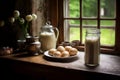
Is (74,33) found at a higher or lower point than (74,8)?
lower

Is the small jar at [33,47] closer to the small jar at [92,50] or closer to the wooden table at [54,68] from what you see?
the wooden table at [54,68]

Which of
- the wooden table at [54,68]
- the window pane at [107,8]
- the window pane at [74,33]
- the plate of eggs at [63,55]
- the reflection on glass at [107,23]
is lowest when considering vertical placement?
the wooden table at [54,68]

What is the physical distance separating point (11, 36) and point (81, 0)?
0.63 meters

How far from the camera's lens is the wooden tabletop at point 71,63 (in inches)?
44.3

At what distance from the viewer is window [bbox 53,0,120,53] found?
5.04 ft

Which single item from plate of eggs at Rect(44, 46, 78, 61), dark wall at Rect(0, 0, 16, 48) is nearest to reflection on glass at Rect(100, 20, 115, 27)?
plate of eggs at Rect(44, 46, 78, 61)

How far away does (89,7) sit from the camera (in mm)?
1604

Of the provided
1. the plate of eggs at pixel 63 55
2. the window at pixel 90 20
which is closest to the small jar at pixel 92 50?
the plate of eggs at pixel 63 55

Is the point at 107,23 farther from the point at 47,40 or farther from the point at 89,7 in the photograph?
the point at 47,40

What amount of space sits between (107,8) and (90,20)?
159 millimetres

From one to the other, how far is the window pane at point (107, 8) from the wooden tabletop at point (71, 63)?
1.05ft

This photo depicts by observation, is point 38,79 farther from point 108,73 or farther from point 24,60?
point 108,73

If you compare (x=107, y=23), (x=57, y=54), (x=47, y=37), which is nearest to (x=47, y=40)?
(x=47, y=37)

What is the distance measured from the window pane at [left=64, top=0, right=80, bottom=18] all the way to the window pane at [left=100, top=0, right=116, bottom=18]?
7.4 inches
